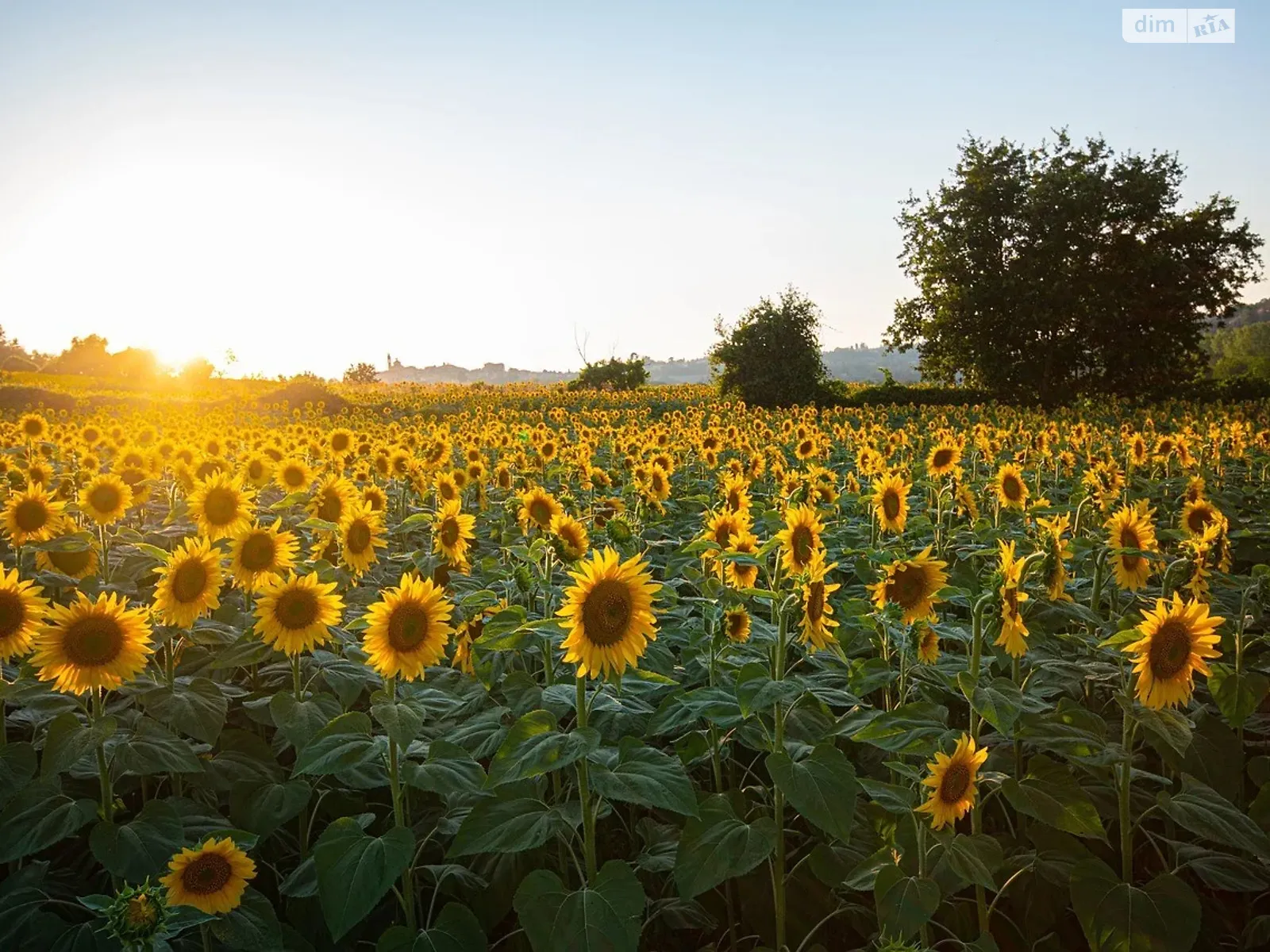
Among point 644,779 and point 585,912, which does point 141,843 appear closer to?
point 585,912

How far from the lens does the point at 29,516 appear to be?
4.04m

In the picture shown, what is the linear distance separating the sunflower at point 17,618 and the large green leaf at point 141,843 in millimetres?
689

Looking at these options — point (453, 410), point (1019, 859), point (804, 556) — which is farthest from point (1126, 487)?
point (453, 410)

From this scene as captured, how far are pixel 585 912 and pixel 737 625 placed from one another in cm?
134

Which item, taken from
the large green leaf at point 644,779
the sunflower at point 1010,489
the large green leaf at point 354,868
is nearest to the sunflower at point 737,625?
the large green leaf at point 644,779

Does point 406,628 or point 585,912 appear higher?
point 406,628

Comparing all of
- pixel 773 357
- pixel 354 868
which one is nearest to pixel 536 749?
pixel 354 868

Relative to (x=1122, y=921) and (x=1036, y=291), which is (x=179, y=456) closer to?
(x=1122, y=921)

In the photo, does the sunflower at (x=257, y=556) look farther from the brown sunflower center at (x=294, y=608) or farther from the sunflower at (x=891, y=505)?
the sunflower at (x=891, y=505)

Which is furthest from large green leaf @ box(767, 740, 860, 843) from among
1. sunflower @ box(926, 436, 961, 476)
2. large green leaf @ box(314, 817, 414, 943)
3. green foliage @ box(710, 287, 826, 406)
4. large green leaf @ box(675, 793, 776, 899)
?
green foliage @ box(710, 287, 826, 406)

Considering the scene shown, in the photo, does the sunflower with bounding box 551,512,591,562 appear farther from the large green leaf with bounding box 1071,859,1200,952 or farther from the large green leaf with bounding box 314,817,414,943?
the large green leaf with bounding box 1071,859,1200,952

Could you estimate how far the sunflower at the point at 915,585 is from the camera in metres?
3.06

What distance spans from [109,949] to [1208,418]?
52.1ft

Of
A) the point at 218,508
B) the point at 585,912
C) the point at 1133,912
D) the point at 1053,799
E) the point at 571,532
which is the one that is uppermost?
the point at 218,508
